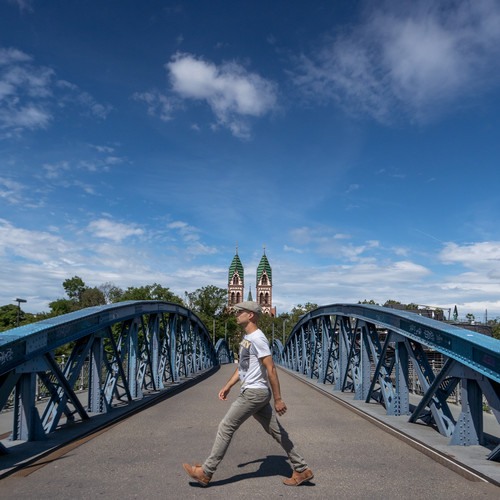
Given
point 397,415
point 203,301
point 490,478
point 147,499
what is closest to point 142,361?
point 397,415

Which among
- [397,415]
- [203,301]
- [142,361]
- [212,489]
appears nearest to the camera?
[212,489]

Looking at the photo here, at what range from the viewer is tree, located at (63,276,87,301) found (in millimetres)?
79438

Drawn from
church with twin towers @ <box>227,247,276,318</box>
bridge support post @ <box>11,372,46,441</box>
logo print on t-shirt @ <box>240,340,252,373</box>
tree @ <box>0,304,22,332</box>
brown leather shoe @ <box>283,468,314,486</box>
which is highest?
church with twin towers @ <box>227,247,276,318</box>

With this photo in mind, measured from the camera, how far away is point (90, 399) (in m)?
8.31

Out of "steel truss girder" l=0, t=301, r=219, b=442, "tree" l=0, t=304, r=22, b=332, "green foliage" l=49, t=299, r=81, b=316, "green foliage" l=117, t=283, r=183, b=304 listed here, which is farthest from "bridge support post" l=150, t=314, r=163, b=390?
"tree" l=0, t=304, r=22, b=332

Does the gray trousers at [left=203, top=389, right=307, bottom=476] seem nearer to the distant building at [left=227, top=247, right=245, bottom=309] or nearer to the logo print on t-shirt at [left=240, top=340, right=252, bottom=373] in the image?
the logo print on t-shirt at [left=240, top=340, right=252, bottom=373]

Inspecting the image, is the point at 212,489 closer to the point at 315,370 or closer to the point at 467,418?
the point at 467,418

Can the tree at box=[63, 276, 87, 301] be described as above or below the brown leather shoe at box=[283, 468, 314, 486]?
above

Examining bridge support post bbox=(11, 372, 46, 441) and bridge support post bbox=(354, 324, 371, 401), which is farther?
bridge support post bbox=(354, 324, 371, 401)

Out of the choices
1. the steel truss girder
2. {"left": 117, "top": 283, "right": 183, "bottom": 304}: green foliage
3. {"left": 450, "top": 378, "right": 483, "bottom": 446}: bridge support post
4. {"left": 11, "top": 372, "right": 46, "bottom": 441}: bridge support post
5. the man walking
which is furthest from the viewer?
{"left": 117, "top": 283, "right": 183, "bottom": 304}: green foliage

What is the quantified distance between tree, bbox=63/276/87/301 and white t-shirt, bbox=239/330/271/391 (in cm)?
8033

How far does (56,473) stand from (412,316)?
5219 millimetres

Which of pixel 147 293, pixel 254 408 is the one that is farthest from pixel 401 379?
pixel 147 293

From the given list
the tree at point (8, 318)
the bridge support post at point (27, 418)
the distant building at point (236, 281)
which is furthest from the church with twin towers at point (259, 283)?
the bridge support post at point (27, 418)
